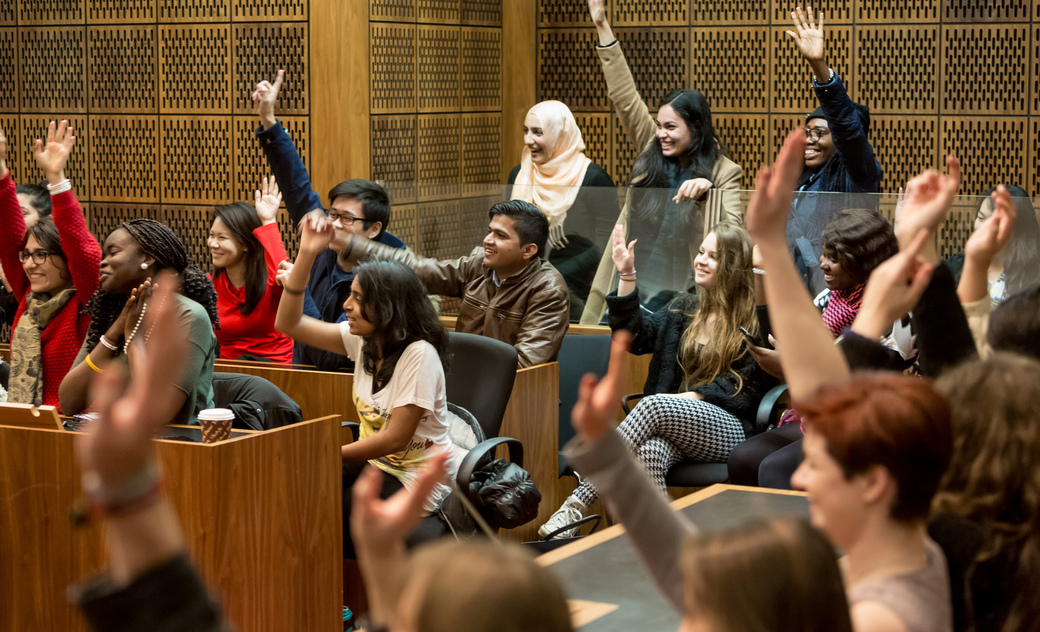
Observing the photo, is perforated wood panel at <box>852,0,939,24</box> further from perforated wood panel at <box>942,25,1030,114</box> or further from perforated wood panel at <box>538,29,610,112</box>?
perforated wood panel at <box>538,29,610,112</box>

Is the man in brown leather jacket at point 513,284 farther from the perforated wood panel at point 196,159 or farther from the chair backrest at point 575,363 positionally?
the perforated wood panel at point 196,159

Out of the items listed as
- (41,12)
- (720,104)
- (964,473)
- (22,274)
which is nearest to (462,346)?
(22,274)

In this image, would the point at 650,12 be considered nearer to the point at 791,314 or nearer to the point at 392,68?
the point at 392,68

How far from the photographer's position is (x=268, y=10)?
257 inches

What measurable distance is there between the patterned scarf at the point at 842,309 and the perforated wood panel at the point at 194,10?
163 inches

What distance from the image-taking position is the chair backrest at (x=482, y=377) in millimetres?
3967

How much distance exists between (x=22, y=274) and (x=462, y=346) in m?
1.95

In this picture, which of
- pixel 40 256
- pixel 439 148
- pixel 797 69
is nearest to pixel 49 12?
pixel 439 148

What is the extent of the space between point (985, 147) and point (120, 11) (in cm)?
511

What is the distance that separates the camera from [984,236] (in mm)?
2145

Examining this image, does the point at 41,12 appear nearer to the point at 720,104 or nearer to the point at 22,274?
the point at 22,274

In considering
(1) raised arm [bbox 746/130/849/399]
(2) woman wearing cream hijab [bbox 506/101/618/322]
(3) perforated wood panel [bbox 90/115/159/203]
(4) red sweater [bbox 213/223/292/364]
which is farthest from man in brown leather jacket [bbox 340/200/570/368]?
(1) raised arm [bbox 746/130/849/399]

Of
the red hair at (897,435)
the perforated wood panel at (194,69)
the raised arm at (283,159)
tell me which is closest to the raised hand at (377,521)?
the red hair at (897,435)

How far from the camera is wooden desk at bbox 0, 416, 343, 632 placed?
316 centimetres
